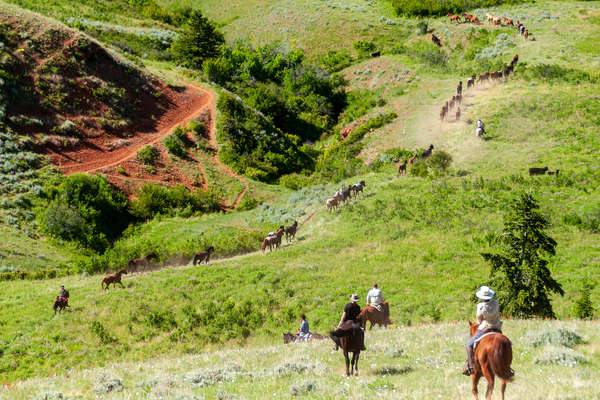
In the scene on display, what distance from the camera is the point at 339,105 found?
69312mm

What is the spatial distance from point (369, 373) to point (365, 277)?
1367 cm

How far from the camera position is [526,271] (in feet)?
60.7

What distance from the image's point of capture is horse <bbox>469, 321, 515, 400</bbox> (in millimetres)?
8281

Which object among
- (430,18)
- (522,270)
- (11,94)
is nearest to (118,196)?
(11,94)

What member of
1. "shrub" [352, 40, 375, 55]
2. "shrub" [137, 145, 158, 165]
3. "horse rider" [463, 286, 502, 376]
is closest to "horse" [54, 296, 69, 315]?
"horse rider" [463, 286, 502, 376]

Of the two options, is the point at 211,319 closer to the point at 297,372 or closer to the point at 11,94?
the point at 297,372

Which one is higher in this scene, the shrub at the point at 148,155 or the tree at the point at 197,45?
the tree at the point at 197,45

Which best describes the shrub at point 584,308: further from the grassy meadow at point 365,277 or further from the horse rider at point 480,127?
the horse rider at point 480,127

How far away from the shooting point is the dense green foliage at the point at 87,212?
3594cm

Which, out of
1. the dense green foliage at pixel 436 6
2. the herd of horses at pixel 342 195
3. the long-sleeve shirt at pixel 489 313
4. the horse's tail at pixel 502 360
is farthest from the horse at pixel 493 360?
the dense green foliage at pixel 436 6

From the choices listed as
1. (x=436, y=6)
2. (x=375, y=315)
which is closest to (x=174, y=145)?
(x=375, y=315)

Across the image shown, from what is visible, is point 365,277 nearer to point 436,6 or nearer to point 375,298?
point 375,298

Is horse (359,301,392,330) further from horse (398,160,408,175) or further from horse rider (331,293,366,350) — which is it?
horse (398,160,408,175)

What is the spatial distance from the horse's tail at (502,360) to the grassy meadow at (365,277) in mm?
712
